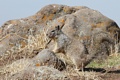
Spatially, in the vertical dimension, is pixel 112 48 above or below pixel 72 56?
below

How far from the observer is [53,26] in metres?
14.2

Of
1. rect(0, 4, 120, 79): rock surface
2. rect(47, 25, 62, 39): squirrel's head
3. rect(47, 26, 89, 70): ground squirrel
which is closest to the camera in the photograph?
rect(47, 26, 89, 70): ground squirrel

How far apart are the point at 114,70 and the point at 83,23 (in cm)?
425

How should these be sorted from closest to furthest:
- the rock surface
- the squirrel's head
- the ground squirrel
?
the ground squirrel → the squirrel's head → the rock surface

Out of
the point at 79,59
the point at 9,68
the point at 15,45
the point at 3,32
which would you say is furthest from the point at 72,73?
the point at 3,32

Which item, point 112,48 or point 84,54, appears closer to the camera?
point 84,54

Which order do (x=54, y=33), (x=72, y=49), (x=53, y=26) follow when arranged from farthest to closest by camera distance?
1. (x=53, y=26)
2. (x=54, y=33)
3. (x=72, y=49)

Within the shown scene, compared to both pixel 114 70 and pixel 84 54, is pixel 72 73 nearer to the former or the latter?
pixel 84 54

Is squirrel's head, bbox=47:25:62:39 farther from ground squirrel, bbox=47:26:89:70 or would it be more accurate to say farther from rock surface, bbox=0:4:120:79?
rock surface, bbox=0:4:120:79

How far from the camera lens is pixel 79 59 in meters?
10.6

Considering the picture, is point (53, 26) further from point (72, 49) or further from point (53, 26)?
point (72, 49)

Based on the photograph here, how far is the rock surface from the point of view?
1411cm

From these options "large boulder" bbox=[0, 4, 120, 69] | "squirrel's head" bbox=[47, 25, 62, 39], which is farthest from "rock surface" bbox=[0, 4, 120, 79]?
"squirrel's head" bbox=[47, 25, 62, 39]

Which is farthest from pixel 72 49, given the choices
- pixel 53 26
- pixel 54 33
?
pixel 53 26
